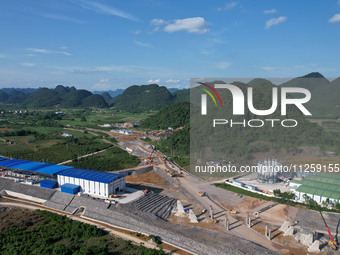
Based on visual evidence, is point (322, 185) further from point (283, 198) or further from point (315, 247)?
point (315, 247)

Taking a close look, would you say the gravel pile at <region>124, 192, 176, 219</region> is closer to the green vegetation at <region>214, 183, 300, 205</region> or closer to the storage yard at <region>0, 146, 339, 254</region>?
the storage yard at <region>0, 146, 339, 254</region>

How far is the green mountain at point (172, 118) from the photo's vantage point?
57.8 m

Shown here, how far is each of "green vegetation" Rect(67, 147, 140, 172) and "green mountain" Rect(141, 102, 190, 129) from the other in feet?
69.3

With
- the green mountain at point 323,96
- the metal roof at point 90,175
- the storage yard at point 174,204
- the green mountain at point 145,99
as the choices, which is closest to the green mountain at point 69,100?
the green mountain at point 145,99

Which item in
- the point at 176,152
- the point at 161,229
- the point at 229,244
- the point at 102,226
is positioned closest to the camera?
the point at 229,244

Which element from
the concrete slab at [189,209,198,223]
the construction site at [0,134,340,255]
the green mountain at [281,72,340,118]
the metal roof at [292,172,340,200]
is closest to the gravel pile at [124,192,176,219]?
the construction site at [0,134,340,255]

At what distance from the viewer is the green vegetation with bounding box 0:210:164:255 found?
1368 centimetres

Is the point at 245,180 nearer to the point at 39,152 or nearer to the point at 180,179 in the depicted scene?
the point at 180,179

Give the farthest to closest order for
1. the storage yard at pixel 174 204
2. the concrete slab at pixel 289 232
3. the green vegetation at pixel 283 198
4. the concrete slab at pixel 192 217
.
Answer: the green vegetation at pixel 283 198
the concrete slab at pixel 192 217
the concrete slab at pixel 289 232
the storage yard at pixel 174 204

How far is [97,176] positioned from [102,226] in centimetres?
497

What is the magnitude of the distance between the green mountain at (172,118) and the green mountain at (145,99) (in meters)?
40.6

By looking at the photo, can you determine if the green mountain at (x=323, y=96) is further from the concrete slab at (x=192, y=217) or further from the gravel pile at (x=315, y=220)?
the concrete slab at (x=192, y=217)

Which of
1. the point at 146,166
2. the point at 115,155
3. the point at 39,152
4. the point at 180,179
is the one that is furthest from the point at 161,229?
the point at 39,152

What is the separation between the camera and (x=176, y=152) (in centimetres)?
3719
